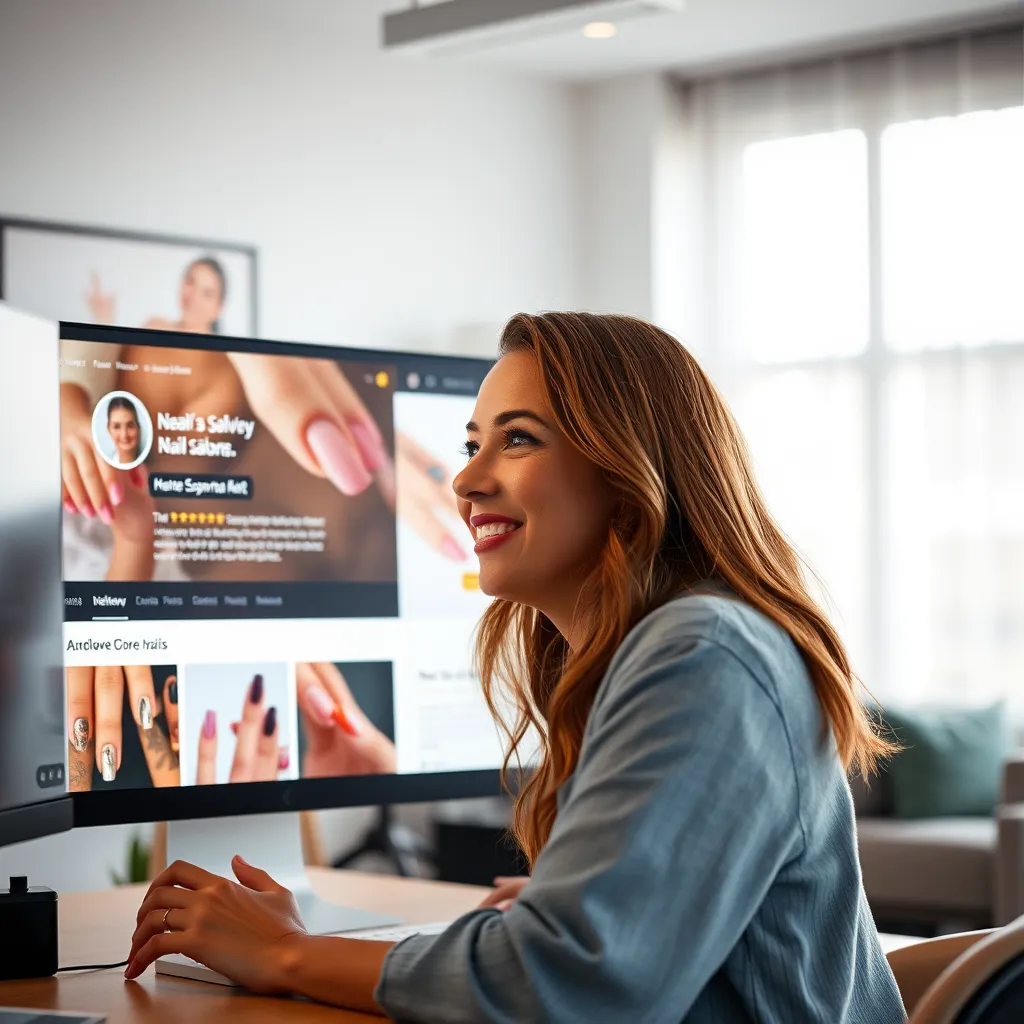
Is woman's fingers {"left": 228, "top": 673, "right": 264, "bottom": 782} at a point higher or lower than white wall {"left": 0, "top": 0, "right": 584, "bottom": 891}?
lower

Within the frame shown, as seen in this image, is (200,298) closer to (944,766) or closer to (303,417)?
(944,766)

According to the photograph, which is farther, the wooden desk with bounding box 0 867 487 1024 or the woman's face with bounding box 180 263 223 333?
the woman's face with bounding box 180 263 223 333

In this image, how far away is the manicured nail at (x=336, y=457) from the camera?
1749mm

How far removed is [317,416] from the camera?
175 cm

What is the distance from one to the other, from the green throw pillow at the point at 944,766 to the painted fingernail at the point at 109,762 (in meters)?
3.64

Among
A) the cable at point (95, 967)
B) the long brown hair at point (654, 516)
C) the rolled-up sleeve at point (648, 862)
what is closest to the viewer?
the rolled-up sleeve at point (648, 862)

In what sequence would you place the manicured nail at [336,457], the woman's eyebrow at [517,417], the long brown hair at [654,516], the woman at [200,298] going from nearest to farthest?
the long brown hair at [654,516] → the woman's eyebrow at [517,417] → the manicured nail at [336,457] → the woman at [200,298]

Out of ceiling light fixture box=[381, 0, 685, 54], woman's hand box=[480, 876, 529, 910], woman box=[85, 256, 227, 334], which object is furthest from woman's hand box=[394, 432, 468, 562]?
woman box=[85, 256, 227, 334]

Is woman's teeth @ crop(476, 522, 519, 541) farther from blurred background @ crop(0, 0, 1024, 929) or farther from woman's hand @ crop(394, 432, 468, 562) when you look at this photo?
blurred background @ crop(0, 0, 1024, 929)

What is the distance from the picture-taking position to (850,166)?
19.1 feet

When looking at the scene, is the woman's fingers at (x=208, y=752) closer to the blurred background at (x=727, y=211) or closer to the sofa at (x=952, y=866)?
the sofa at (x=952, y=866)

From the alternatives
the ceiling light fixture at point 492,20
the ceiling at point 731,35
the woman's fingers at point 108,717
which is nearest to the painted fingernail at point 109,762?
the woman's fingers at point 108,717

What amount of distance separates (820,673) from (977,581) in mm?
4664

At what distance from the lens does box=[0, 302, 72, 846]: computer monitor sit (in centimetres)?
136
